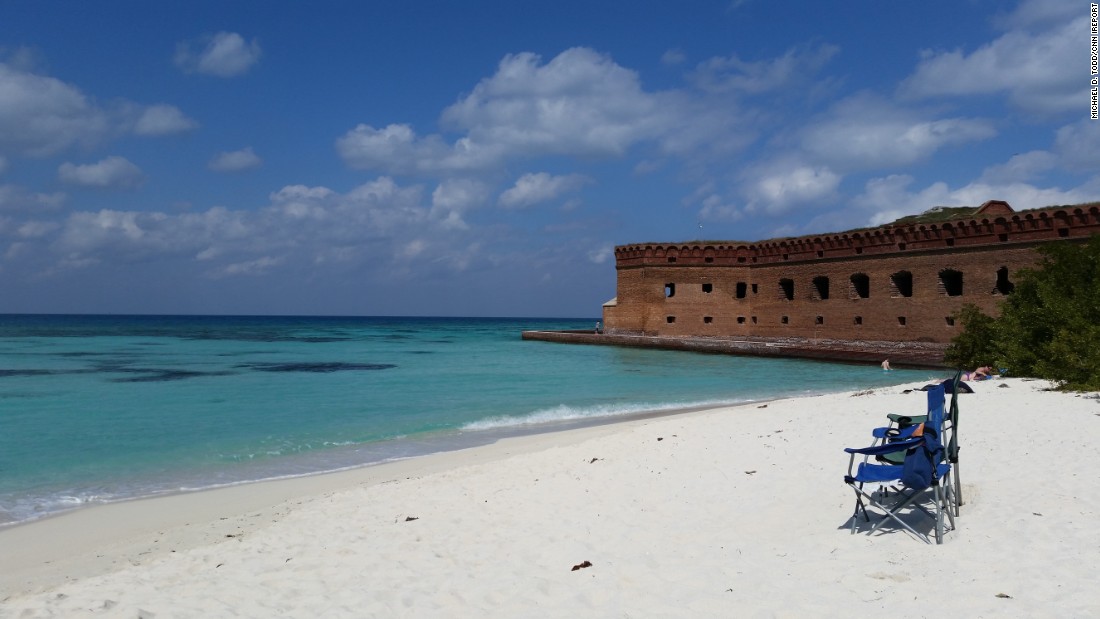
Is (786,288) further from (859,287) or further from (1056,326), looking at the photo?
(1056,326)

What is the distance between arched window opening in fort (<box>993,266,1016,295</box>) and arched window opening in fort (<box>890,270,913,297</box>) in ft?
11.9

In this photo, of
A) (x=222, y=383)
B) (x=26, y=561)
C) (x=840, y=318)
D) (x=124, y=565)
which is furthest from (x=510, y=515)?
(x=840, y=318)

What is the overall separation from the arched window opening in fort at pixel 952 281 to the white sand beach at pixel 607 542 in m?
23.4

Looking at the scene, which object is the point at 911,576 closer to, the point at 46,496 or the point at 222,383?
the point at 46,496

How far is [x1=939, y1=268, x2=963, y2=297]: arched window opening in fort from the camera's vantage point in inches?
1142

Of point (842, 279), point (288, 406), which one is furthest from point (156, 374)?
point (842, 279)

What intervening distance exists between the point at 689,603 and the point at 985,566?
1611mm

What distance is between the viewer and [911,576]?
3822 millimetres

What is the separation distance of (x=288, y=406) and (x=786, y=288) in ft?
89.8

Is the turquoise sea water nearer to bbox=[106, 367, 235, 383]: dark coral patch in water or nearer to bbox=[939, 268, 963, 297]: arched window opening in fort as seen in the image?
bbox=[106, 367, 235, 383]: dark coral patch in water

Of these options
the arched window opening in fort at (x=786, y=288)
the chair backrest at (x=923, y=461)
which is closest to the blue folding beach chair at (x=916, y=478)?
the chair backrest at (x=923, y=461)

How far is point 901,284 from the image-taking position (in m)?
31.2

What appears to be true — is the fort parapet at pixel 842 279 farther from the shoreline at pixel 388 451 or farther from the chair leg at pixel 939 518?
the chair leg at pixel 939 518

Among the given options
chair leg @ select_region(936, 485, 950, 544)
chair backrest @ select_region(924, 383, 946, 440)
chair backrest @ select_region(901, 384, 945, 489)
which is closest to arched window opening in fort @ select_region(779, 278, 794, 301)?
chair backrest @ select_region(924, 383, 946, 440)
